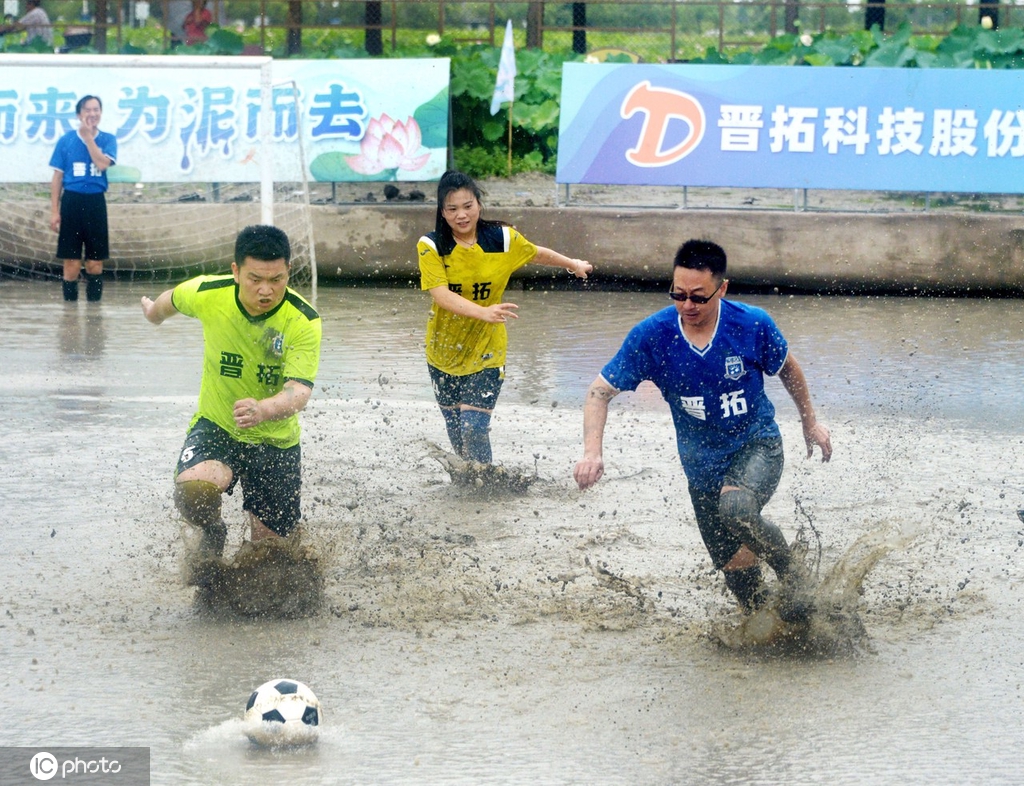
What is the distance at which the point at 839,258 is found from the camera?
521 inches

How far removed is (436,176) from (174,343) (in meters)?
3.73

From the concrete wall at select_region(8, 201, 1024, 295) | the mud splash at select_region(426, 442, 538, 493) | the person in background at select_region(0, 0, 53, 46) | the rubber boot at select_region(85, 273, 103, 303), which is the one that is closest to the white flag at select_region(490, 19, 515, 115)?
the concrete wall at select_region(8, 201, 1024, 295)

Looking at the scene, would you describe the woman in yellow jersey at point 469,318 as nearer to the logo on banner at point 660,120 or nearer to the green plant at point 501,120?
the logo on banner at point 660,120

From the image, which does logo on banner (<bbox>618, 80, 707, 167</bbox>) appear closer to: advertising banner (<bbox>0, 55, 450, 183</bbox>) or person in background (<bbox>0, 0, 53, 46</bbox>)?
advertising banner (<bbox>0, 55, 450, 183</bbox>)

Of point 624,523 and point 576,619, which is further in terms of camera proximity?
point 624,523

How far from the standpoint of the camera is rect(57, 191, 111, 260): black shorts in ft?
40.6

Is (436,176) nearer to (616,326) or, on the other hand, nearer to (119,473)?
(616,326)

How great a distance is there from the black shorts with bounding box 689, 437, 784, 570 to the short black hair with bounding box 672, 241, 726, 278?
2.07 feet

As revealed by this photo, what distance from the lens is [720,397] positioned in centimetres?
503

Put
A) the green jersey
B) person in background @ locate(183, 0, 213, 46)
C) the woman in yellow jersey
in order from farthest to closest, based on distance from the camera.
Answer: person in background @ locate(183, 0, 213, 46) < the woman in yellow jersey < the green jersey

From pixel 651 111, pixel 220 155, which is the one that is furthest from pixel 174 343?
pixel 651 111

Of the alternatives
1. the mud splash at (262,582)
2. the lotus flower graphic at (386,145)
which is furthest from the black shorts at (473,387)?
the lotus flower graphic at (386,145)

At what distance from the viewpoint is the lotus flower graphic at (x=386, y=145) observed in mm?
13672

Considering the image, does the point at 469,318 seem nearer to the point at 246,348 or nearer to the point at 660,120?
the point at 246,348
